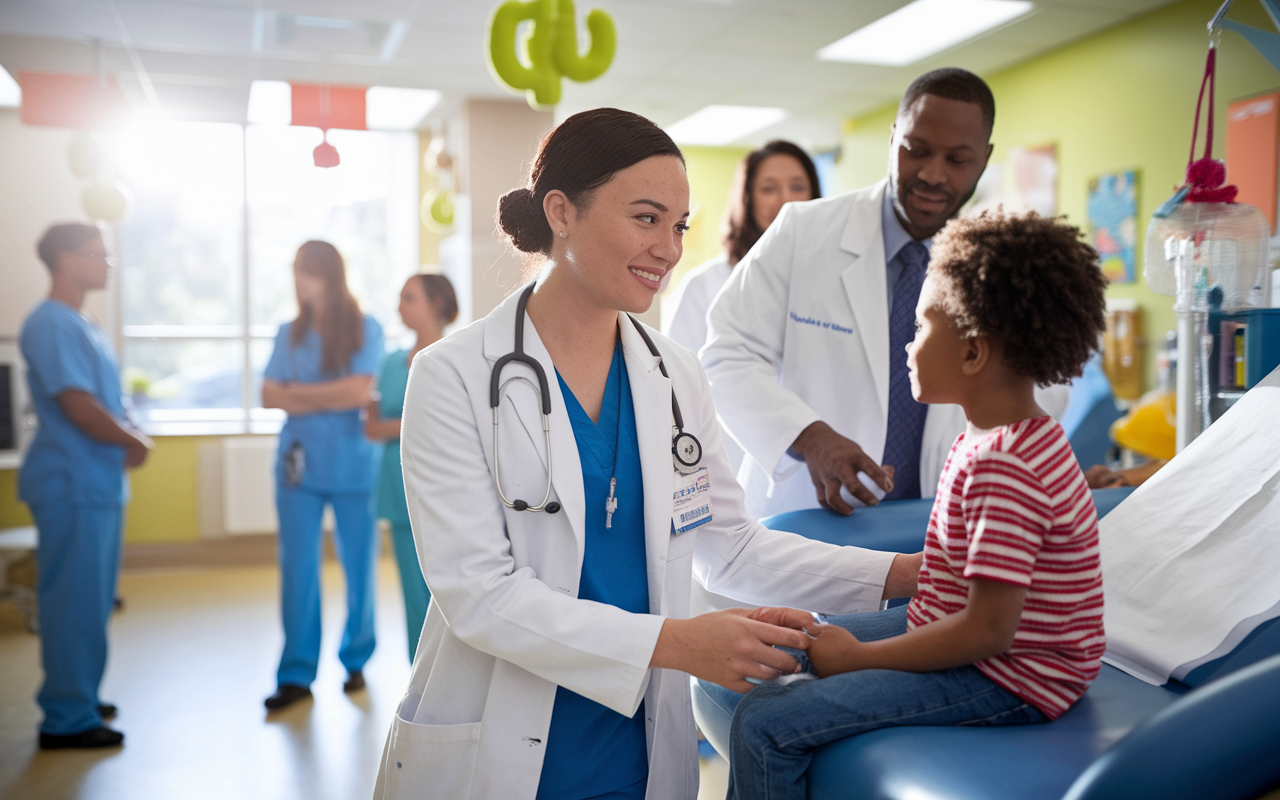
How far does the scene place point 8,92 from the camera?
2.28 metres

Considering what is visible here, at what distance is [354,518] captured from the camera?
356 cm

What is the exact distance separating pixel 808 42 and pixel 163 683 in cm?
446

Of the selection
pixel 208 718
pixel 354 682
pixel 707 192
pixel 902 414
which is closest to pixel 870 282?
pixel 902 414

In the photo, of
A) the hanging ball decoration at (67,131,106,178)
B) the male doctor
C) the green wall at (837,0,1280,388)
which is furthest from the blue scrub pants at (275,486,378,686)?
the green wall at (837,0,1280,388)

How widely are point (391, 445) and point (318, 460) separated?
0.27 meters

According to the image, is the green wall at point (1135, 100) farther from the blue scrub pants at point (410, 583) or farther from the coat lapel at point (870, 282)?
the blue scrub pants at point (410, 583)

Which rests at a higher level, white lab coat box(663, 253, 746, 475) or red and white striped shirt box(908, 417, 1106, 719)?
white lab coat box(663, 253, 746, 475)

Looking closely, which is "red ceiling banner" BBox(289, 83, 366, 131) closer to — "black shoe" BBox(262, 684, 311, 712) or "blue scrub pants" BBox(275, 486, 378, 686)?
"blue scrub pants" BBox(275, 486, 378, 686)

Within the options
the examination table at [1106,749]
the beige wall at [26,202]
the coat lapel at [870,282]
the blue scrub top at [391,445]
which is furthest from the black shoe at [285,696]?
the coat lapel at [870,282]

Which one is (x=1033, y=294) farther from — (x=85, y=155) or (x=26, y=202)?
(x=85, y=155)

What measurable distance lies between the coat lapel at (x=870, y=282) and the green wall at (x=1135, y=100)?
2938 mm

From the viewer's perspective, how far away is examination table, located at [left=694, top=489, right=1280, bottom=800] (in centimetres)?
75

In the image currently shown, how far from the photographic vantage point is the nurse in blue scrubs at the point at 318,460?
3428 mm

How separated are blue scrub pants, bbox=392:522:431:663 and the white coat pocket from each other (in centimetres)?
210
